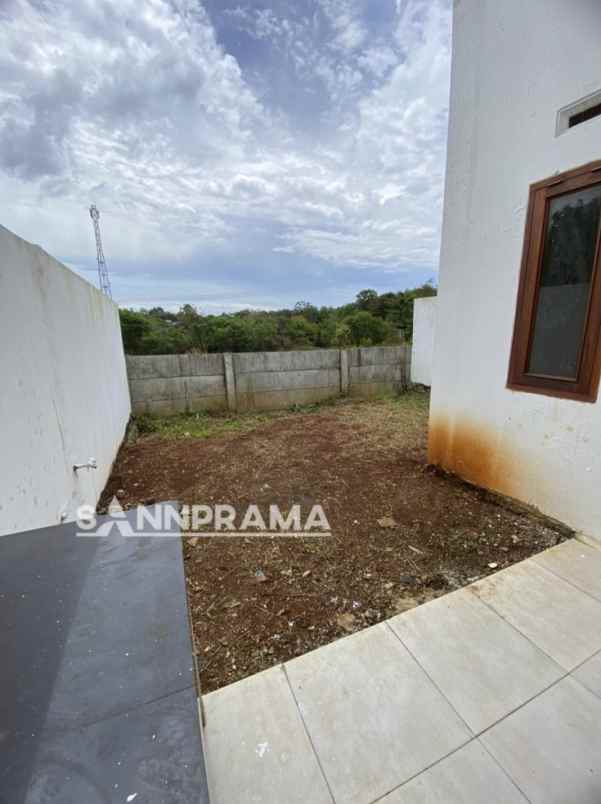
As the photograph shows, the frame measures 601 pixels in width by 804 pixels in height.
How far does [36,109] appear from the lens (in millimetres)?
2193

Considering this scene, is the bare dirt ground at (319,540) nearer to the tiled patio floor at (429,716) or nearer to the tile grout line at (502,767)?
the tiled patio floor at (429,716)

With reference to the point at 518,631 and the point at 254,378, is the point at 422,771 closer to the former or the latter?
the point at 518,631

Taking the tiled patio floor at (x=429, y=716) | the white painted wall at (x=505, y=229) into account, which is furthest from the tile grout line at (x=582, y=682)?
the white painted wall at (x=505, y=229)

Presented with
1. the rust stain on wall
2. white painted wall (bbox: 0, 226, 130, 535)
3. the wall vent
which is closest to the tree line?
white painted wall (bbox: 0, 226, 130, 535)

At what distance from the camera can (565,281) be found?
198cm

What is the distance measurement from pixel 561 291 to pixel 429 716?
2352 mm

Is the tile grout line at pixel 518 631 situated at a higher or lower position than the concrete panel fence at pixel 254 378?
lower

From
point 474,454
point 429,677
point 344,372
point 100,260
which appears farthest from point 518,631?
point 100,260

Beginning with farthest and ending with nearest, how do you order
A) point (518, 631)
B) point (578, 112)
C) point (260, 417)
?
point (260, 417)
point (578, 112)
point (518, 631)

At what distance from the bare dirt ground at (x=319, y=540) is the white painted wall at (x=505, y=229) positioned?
359mm

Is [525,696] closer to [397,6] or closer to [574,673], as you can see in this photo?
[574,673]

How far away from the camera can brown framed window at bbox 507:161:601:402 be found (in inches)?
71.9

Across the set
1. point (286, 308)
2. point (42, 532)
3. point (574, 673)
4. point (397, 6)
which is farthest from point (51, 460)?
point (286, 308)

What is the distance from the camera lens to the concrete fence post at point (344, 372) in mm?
5941
